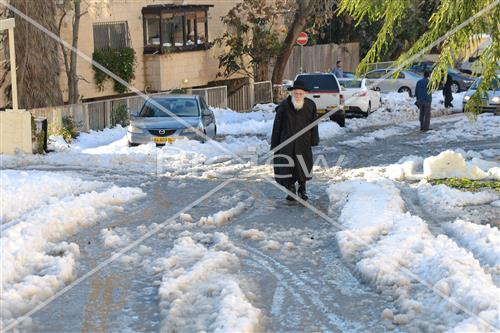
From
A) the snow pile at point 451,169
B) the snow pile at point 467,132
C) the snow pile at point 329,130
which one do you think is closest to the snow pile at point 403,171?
the snow pile at point 451,169

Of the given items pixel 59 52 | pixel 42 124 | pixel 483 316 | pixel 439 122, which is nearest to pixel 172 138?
pixel 42 124

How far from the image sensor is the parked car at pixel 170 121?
771 inches

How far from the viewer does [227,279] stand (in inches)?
332

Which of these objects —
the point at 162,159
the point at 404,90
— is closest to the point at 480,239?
the point at 162,159

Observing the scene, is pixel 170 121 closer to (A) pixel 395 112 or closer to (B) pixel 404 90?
(A) pixel 395 112

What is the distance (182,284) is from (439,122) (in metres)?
19.6

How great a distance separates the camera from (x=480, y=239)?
9641 millimetres

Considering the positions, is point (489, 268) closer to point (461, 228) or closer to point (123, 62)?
point (461, 228)

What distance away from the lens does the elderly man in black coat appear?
12.9m

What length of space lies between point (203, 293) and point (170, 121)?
485 inches

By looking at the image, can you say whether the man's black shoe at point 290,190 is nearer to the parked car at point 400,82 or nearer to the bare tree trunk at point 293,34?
the bare tree trunk at point 293,34

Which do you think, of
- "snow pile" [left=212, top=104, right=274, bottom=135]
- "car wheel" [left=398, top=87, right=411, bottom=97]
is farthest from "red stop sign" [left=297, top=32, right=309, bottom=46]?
"car wheel" [left=398, top=87, right=411, bottom=97]

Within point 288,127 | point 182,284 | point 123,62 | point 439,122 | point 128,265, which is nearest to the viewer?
point 182,284

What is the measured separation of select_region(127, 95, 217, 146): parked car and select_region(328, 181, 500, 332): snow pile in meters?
8.34
